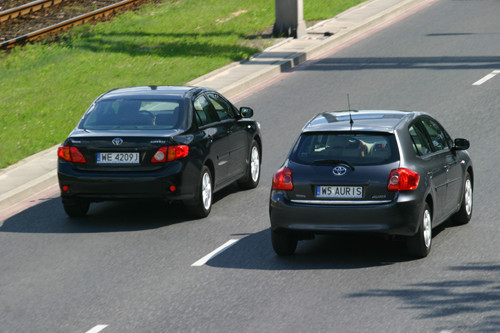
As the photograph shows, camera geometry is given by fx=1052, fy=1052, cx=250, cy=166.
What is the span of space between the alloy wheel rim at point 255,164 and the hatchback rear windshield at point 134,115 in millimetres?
2005

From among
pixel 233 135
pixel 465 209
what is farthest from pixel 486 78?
pixel 465 209

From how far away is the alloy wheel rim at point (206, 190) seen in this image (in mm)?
13508

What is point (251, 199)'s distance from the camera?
48.1ft

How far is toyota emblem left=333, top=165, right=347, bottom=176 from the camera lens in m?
10.8

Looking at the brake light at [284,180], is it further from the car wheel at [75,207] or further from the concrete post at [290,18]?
the concrete post at [290,18]

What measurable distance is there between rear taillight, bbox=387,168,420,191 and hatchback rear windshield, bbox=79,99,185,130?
11.8ft

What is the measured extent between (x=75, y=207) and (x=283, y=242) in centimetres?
355

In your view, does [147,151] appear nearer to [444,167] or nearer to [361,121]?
[361,121]

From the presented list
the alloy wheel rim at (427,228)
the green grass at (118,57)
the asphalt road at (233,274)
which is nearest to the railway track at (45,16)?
the green grass at (118,57)

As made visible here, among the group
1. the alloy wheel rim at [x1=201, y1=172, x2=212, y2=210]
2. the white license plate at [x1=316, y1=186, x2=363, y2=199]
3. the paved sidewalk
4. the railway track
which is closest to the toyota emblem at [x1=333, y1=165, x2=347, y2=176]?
the white license plate at [x1=316, y1=186, x2=363, y2=199]

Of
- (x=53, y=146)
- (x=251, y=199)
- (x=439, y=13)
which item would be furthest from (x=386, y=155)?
(x=439, y=13)

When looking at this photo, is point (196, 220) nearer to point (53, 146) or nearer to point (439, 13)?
point (53, 146)

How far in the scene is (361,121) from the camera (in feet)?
37.4

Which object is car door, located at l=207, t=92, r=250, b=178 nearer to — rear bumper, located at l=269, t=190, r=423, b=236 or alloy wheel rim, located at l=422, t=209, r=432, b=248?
rear bumper, located at l=269, t=190, r=423, b=236
